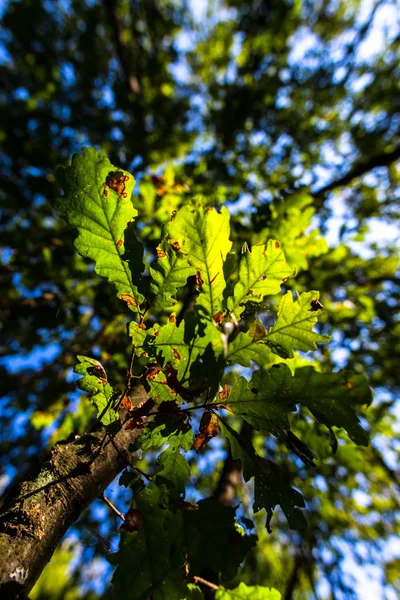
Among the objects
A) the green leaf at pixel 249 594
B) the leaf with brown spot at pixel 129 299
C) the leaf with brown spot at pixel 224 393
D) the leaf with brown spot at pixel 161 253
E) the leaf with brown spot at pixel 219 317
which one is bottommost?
the green leaf at pixel 249 594

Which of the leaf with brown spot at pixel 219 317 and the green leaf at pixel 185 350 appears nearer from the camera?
the green leaf at pixel 185 350

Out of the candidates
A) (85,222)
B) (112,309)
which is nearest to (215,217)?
(85,222)

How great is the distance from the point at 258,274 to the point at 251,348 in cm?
22

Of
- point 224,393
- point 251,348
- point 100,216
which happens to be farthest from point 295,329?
point 100,216

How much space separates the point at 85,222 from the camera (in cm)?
97

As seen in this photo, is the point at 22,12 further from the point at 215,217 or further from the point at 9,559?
the point at 9,559

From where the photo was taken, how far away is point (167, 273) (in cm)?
100

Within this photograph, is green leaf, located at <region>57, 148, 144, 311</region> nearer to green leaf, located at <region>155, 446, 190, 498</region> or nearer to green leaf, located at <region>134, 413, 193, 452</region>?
green leaf, located at <region>134, 413, 193, 452</region>

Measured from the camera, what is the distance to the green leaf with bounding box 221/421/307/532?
3.00 feet

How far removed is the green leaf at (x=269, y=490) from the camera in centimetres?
91

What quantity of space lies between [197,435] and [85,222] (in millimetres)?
752

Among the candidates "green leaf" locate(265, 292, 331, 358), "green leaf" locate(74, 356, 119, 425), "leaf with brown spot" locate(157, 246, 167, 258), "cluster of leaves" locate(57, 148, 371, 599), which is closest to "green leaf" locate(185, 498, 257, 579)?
"cluster of leaves" locate(57, 148, 371, 599)

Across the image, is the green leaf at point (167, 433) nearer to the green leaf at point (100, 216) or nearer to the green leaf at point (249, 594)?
the green leaf at point (100, 216)

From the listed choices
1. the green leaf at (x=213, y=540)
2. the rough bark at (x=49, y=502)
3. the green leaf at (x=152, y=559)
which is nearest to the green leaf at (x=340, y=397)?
the green leaf at (x=213, y=540)
